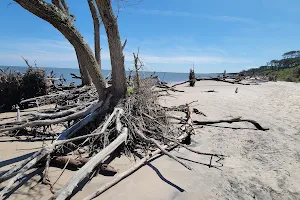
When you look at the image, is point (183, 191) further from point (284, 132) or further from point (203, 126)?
point (284, 132)

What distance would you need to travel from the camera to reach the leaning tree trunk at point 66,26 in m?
4.18

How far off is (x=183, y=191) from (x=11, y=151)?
3.35 metres

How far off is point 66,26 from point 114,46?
1.02 meters

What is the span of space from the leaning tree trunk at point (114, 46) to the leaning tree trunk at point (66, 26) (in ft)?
1.03

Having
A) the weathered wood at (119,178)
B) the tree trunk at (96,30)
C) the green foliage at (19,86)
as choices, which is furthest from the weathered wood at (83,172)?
the tree trunk at (96,30)

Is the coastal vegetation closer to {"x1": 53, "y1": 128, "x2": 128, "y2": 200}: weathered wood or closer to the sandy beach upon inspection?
{"x1": 53, "y1": 128, "x2": 128, "y2": 200}: weathered wood

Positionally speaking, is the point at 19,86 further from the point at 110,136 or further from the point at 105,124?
the point at 105,124

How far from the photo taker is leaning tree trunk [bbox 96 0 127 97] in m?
4.97

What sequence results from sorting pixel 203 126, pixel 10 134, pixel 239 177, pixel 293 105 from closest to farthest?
1. pixel 239 177
2. pixel 10 134
3. pixel 203 126
4. pixel 293 105

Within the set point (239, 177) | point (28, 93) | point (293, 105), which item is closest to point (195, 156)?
point (239, 177)

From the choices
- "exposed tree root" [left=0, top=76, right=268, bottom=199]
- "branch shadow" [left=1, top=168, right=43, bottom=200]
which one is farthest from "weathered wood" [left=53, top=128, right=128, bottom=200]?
"branch shadow" [left=1, top=168, right=43, bottom=200]

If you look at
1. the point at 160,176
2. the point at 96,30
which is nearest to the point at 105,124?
the point at 160,176

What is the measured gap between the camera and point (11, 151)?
4750 mm

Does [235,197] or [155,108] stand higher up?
[155,108]
